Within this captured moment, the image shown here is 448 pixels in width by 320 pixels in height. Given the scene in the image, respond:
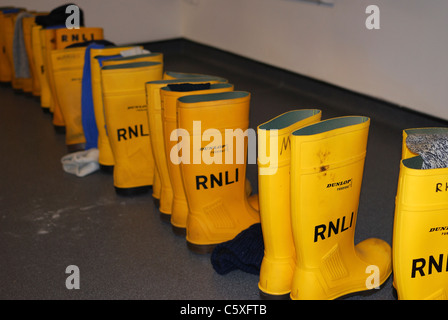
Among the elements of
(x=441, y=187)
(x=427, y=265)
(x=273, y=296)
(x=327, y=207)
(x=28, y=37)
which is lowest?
(x=273, y=296)

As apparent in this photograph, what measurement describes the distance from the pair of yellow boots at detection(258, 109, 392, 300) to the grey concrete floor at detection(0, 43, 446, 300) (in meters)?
0.14

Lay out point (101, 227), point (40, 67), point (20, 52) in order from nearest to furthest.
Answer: point (101, 227), point (40, 67), point (20, 52)

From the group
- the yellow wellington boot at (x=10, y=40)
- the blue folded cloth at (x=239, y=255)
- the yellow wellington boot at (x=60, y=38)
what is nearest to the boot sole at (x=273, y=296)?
the blue folded cloth at (x=239, y=255)

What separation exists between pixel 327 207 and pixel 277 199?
0.16 m

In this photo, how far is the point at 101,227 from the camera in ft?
7.95

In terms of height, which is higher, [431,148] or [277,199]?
[431,148]

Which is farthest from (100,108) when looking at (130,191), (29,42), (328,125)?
(29,42)

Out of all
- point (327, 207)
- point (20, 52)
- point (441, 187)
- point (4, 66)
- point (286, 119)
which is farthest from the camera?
point (4, 66)

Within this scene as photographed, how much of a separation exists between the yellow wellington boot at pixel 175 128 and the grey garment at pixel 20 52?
96.4 inches

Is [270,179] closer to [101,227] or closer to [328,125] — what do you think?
[328,125]

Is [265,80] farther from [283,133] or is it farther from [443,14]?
[283,133]

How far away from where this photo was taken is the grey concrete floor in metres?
2.00

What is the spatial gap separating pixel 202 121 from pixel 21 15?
275cm

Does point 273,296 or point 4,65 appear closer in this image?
point 273,296
